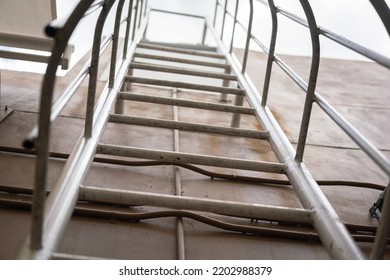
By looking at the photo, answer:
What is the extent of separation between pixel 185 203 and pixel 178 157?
0.42 meters

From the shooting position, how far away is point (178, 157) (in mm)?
1957

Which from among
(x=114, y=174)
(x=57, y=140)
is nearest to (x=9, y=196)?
Result: (x=114, y=174)

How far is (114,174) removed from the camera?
2.51 m

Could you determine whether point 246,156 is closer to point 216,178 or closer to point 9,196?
point 216,178

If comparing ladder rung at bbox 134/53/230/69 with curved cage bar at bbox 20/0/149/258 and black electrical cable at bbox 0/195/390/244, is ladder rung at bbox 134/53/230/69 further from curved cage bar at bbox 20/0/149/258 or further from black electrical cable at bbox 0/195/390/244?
curved cage bar at bbox 20/0/149/258

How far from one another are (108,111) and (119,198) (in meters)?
0.73

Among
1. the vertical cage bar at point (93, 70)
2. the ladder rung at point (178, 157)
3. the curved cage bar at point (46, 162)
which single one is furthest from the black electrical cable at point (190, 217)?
the curved cage bar at point (46, 162)

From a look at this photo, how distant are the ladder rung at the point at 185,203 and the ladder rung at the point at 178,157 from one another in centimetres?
38

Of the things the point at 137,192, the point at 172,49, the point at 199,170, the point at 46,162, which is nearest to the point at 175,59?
the point at 172,49

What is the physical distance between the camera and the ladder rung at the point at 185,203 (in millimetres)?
1555

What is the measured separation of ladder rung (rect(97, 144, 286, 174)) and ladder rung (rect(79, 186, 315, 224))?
1.26ft

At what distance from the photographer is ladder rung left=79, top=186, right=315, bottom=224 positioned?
1.55m
